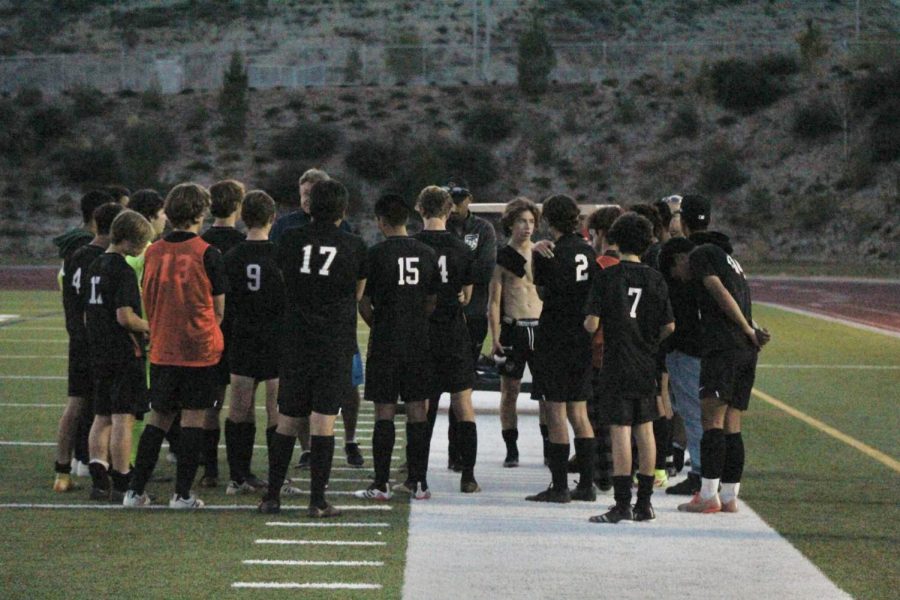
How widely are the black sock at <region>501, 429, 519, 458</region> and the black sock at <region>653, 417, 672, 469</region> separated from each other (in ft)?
3.86

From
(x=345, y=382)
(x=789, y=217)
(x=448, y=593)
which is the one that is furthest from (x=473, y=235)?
(x=789, y=217)

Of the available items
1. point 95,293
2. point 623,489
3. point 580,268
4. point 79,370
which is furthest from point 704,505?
point 79,370

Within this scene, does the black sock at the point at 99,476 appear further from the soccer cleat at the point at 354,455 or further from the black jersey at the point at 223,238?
the soccer cleat at the point at 354,455

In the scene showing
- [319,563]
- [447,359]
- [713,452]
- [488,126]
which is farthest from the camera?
[488,126]

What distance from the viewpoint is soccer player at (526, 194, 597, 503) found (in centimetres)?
976

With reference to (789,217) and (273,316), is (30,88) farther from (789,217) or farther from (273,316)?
(273,316)

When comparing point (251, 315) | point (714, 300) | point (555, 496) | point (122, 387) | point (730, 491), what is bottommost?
point (555, 496)

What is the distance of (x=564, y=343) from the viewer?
9797 millimetres

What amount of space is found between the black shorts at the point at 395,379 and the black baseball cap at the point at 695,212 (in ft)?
6.10

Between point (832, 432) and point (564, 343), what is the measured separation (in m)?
4.42

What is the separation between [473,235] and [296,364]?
296 cm

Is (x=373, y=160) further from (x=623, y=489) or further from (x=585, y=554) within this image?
(x=585, y=554)

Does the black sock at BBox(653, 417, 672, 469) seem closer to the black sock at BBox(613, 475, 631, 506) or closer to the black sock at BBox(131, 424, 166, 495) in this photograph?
the black sock at BBox(613, 475, 631, 506)

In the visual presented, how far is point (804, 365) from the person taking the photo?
19.2 meters
